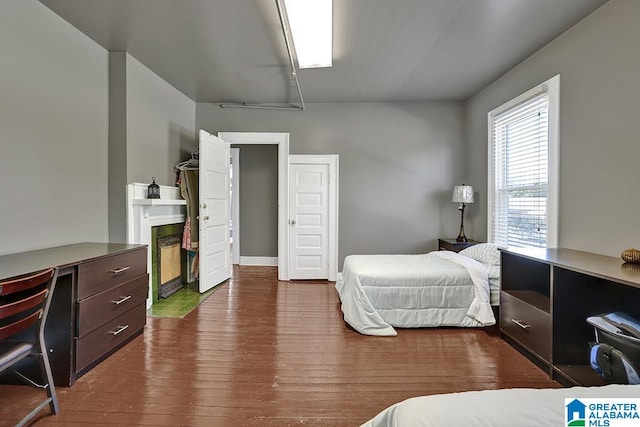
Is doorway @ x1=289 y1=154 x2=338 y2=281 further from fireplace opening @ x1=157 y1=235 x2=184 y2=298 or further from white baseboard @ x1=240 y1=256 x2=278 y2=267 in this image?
fireplace opening @ x1=157 y1=235 x2=184 y2=298

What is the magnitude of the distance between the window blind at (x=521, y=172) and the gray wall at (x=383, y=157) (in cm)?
88

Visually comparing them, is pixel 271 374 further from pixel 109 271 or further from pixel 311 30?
pixel 311 30

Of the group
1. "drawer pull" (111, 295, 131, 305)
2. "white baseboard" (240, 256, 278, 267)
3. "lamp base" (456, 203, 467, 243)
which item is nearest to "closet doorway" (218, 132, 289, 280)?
"white baseboard" (240, 256, 278, 267)

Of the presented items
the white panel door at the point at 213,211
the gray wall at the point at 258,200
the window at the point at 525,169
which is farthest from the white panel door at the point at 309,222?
the window at the point at 525,169

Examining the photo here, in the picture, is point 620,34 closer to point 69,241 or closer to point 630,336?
point 630,336

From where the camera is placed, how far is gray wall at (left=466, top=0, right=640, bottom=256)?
7.02 feet

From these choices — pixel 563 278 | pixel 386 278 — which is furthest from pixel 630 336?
pixel 386 278

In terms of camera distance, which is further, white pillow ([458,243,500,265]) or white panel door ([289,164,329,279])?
white panel door ([289,164,329,279])

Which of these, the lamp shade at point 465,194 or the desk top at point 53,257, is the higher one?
the lamp shade at point 465,194

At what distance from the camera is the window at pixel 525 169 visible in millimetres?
2816

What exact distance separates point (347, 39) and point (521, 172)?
2.36 m

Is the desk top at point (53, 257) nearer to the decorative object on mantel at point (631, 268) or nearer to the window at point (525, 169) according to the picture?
the decorative object on mantel at point (631, 268)

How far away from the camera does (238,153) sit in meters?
5.65

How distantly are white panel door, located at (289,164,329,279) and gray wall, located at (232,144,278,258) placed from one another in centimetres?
112
